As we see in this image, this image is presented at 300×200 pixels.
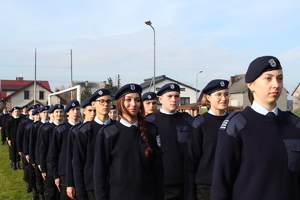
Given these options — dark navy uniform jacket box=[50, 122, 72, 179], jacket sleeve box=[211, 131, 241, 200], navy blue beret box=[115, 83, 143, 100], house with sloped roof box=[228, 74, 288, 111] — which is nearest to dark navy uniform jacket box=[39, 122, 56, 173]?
dark navy uniform jacket box=[50, 122, 72, 179]

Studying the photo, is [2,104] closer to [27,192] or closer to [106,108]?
[27,192]

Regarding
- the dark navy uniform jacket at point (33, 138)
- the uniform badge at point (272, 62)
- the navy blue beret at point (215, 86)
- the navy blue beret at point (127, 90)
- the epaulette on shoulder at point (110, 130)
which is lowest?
the dark navy uniform jacket at point (33, 138)

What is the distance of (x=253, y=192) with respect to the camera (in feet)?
7.75

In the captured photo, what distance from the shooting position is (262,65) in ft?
8.08

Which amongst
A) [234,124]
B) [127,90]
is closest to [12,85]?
[127,90]

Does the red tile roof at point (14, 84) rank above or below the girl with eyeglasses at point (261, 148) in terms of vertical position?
above

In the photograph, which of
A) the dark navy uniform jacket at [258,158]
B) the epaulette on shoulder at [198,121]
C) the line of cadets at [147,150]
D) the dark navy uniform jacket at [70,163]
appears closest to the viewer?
the dark navy uniform jacket at [258,158]

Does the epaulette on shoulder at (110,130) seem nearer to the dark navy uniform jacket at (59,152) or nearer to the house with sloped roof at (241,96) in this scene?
the dark navy uniform jacket at (59,152)

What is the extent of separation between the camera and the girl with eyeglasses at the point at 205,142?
4.21m

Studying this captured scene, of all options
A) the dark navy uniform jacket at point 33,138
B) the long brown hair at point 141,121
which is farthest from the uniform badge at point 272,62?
the dark navy uniform jacket at point 33,138

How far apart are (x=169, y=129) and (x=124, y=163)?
1.60 m

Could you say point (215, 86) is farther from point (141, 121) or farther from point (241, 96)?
point (241, 96)

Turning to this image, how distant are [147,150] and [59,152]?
3201 mm

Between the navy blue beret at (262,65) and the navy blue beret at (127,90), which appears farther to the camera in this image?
the navy blue beret at (127,90)
